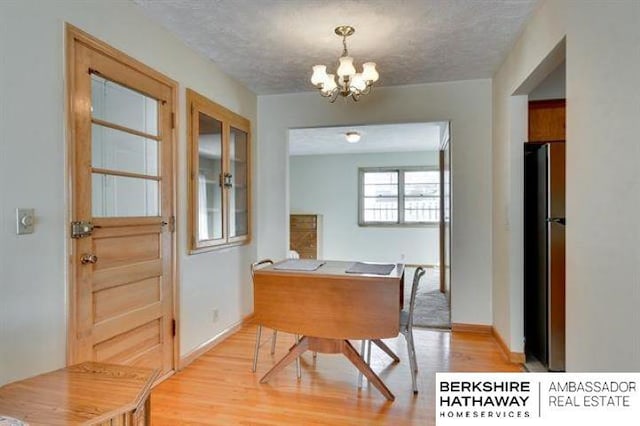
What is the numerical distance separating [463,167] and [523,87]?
1.05 metres

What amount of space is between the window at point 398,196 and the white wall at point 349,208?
13cm

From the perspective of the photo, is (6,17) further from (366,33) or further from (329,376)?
(329,376)

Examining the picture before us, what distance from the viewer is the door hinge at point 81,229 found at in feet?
6.11

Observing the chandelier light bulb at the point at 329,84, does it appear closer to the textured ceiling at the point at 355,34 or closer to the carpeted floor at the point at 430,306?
the textured ceiling at the point at 355,34

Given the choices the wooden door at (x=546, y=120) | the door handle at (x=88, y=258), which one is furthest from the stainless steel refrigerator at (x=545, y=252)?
the door handle at (x=88, y=258)

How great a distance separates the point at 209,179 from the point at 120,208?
1.08 m

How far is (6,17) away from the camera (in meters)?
1.56

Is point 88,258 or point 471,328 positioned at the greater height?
point 88,258

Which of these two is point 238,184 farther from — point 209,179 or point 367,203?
point 367,203

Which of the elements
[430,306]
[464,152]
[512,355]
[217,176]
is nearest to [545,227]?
[512,355]

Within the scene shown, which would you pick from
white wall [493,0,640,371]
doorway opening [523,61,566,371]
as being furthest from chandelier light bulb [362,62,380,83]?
doorway opening [523,61,566,371]

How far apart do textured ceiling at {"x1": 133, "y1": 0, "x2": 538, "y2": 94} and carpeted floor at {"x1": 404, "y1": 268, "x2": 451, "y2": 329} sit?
2416 mm

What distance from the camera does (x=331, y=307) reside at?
2287 mm

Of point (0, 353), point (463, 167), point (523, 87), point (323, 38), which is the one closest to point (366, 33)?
point (323, 38)
